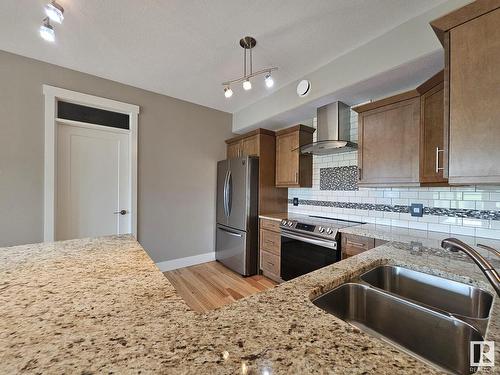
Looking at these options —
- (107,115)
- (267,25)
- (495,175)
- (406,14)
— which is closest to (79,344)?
(495,175)

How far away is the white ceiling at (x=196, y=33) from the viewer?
1702 mm

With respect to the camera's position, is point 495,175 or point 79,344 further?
point 495,175

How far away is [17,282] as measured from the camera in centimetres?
88

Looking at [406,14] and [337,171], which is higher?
[406,14]

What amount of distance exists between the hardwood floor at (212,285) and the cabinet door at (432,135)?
1.95m

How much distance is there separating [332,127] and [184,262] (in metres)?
2.94

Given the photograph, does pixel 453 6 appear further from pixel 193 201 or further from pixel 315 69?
pixel 193 201

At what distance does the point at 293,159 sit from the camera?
3.15m

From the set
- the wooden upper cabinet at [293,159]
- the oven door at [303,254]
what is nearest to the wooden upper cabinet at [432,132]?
the oven door at [303,254]

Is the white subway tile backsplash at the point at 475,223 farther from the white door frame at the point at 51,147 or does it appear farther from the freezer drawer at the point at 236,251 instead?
the white door frame at the point at 51,147

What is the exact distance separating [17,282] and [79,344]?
63 centimetres

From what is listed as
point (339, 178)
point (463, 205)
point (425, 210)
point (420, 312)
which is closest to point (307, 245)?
point (339, 178)

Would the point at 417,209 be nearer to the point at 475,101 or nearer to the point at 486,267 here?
the point at 475,101

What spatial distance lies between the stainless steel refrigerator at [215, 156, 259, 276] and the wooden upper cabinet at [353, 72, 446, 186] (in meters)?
1.47
